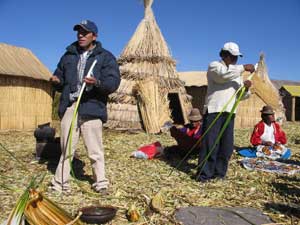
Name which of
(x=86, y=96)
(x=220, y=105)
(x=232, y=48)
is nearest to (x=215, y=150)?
(x=220, y=105)

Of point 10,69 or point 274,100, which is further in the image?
point 274,100

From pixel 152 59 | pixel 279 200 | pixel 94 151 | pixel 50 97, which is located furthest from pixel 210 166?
pixel 50 97

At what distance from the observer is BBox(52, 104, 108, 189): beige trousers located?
3.99 meters

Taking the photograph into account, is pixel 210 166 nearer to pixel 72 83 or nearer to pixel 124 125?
pixel 72 83

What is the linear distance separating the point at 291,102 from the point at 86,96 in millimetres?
21103

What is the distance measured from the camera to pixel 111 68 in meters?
4.05

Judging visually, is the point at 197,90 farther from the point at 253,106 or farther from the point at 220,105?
the point at 220,105

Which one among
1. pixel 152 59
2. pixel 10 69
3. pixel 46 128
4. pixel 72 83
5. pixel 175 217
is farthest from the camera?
pixel 152 59

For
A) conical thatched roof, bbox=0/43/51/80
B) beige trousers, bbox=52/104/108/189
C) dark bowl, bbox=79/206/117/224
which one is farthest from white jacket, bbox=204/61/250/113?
conical thatched roof, bbox=0/43/51/80

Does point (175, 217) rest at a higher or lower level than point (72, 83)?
lower

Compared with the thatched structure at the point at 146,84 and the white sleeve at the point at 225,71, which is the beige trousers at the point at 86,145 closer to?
the white sleeve at the point at 225,71

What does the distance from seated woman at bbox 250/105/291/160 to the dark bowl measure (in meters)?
3.83

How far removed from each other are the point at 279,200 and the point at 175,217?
130 centimetres

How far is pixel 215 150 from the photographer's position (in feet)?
15.7
